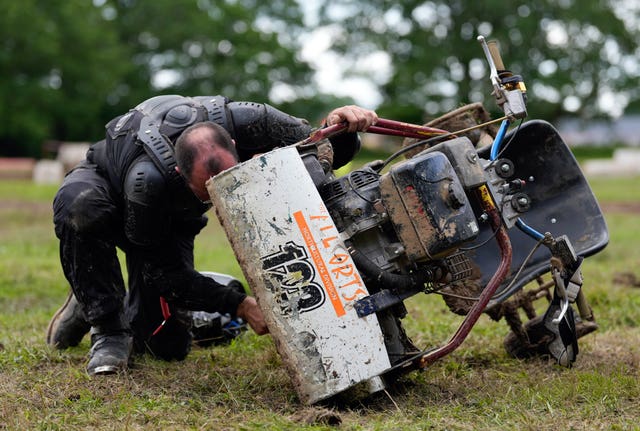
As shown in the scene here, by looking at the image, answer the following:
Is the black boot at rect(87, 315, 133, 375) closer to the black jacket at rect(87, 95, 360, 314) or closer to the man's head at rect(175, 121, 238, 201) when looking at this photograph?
the black jacket at rect(87, 95, 360, 314)

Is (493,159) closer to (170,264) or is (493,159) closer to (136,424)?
(170,264)

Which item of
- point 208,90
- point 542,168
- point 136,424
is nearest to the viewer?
point 136,424

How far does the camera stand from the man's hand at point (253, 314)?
440 cm

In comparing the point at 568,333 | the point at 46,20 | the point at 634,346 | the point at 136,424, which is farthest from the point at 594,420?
the point at 46,20

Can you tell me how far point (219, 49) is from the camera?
49031 mm

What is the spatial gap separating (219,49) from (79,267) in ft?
148

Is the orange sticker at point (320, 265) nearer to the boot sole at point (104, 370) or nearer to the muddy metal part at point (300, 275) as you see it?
the muddy metal part at point (300, 275)

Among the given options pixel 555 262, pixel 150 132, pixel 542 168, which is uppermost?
pixel 150 132

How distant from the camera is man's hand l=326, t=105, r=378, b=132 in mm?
4539

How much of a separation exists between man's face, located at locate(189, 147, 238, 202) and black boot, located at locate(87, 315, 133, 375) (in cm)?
126

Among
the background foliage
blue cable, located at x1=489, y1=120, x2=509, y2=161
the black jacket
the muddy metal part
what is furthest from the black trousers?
the background foliage

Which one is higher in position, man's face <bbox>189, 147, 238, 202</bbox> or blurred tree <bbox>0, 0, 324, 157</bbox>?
blurred tree <bbox>0, 0, 324, 157</bbox>

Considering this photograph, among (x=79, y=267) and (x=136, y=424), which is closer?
(x=136, y=424)

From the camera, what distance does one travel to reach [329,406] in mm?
4246
